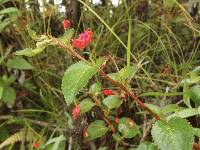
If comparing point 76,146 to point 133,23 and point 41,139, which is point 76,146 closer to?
point 41,139

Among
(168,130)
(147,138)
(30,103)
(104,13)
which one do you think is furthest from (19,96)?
(168,130)

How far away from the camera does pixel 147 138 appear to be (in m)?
1.13

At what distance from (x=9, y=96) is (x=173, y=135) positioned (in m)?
0.88

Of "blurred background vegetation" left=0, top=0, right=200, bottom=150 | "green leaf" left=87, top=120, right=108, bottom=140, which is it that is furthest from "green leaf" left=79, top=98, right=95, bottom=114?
"blurred background vegetation" left=0, top=0, right=200, bottom=150

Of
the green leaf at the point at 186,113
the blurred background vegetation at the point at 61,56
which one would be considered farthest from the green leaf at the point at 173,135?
the blurred background vegetation at the point at 61,56

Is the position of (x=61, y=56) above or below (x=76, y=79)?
below

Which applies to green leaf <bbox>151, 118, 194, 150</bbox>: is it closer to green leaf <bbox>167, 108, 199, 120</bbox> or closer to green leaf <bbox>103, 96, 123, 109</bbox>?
green leaf <bbox>167, 108, 199, 120</bbox>

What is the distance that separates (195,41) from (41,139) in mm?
635

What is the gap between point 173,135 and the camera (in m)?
0.72

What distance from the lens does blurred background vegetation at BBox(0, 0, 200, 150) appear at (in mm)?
1413

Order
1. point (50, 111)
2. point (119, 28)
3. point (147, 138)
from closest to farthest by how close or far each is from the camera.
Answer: point (147, 138) < point (50, 111) < point (119, 28)

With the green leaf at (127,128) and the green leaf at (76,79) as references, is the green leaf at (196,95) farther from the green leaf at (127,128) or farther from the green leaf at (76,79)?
the green leaf at (76,79)

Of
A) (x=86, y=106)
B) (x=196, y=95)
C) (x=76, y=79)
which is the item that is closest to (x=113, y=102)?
(x=86, y=106)

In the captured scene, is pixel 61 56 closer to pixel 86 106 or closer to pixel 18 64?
pixel 18 64
